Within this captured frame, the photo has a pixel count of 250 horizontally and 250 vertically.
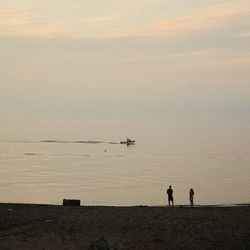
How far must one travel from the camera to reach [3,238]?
21.1m

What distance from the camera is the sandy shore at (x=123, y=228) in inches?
807

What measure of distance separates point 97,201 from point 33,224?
23.9 meters

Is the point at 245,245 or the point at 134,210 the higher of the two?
the point at 134,210

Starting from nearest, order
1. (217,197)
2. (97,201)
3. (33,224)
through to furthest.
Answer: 1. (33,224)
2. (97,201)
3. (217,197)

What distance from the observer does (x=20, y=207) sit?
29766 mm

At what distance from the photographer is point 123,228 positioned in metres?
23.4

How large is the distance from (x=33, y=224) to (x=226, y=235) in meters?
9.23

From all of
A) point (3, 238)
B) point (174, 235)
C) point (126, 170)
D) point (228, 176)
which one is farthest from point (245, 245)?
point (126, 170)

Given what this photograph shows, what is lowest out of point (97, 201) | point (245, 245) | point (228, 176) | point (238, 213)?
point (245, 245)

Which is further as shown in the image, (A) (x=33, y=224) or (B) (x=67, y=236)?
(A) (x=33, y=224)

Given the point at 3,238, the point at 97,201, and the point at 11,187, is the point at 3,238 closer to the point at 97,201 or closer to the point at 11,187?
the point at 97,201

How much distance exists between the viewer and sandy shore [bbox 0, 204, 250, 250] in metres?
20.5

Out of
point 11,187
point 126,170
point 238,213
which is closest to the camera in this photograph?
point 238,213

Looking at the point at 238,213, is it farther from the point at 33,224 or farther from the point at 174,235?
the point at 33,224
